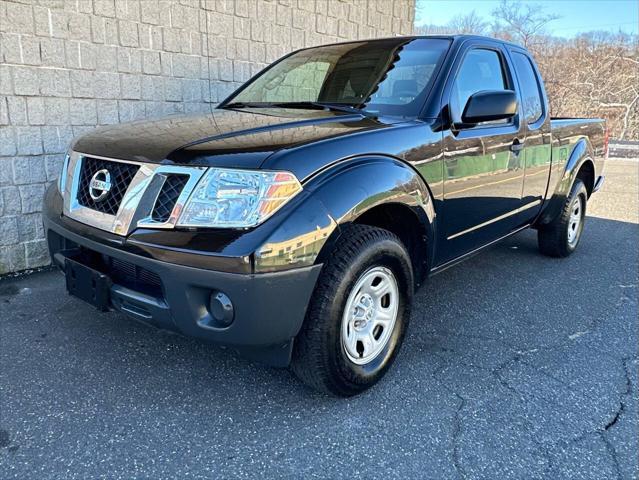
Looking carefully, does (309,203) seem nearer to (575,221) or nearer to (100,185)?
(100,185)

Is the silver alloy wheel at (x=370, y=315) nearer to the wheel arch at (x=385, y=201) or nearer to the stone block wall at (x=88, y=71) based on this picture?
the wheel arch at (x=385, y=201)

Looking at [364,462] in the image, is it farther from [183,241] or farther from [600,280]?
[600,280]

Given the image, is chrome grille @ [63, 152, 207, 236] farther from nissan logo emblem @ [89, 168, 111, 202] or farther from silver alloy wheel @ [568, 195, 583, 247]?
silver alloy wheel @ [568, 195, 583, 247]

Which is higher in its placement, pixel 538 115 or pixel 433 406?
pixel 538 115

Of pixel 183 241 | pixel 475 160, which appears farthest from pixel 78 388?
pixel 475 160

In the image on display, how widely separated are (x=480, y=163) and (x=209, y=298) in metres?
1.98

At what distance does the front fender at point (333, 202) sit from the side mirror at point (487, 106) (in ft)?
1.97

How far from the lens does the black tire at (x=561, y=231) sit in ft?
15.7

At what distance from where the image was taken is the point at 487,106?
297 cm

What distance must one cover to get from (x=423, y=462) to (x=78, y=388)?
5.62ft

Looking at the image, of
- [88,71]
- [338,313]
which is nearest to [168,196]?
[338,313]

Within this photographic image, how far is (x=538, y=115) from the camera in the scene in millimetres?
4035

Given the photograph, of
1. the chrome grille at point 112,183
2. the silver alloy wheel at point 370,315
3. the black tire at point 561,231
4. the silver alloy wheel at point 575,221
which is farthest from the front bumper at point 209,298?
the silver alloy wheel at point 575,221

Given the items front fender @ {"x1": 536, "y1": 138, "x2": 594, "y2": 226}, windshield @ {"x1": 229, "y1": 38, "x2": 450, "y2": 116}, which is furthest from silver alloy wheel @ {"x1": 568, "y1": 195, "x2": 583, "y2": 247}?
windshield @ {"x1": 229, "y1": 38, "x2": 450, "y2": 116}
